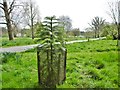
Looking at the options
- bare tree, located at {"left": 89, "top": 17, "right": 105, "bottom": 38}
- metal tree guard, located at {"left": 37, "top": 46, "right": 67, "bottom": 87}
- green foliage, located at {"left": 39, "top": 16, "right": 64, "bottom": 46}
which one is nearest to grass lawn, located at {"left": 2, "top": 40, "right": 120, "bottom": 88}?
metal tree guard, located at {"left": 37, "top": 46, "right": 67, "bottom": 87}

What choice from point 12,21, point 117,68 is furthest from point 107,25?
point 117,68

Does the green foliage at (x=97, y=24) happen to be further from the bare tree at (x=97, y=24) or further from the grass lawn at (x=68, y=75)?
the grass lawn at (x=68, y=75)

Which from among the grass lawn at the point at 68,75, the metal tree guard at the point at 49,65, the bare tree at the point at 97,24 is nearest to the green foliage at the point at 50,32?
the metal tree guard at the point at 49,65

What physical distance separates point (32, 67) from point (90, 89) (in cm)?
129

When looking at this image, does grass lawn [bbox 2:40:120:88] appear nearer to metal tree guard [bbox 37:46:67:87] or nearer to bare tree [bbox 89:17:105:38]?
metal tree guard [bbox 37:46:67:87]

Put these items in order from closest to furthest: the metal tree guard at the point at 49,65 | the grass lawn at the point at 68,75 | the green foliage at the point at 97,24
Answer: the metal tree guard at the point at 49,65 < the grass lawn at the point at 68,75 < the green foliage at the point at 97,24

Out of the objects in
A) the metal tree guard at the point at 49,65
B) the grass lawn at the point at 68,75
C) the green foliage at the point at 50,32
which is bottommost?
the grass lawn at the point at 68,75

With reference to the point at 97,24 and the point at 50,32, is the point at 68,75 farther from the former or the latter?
the point at 97,24

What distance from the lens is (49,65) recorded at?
2764mm

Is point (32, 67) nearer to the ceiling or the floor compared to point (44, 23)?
nearer to the floor

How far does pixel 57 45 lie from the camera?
2820 millimetres

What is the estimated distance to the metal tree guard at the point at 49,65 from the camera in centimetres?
277

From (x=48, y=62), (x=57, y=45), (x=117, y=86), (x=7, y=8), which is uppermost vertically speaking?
(x=7, y=8)

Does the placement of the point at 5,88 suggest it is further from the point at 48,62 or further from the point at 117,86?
the point at 117,86
